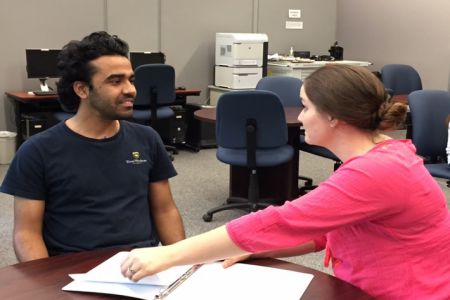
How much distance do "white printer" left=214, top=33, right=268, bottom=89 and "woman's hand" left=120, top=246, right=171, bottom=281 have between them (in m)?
5.19

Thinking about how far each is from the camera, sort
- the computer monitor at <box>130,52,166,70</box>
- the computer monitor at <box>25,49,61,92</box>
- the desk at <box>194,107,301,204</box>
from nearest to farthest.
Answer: the desk at <box>194,107,301,204</box>, the computer monitor at <box>25,49,61,92</box>, the computer monitor at <box>130,52,166,70</box>

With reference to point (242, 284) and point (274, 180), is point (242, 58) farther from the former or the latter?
point (242, 284)

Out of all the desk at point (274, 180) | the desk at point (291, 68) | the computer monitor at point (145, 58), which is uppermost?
the computer monitor at point (145, 58)

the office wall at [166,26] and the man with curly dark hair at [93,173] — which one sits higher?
the office wall at [166,26]

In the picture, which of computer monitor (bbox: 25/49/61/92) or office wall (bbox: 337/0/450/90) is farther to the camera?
office wall (bbox: 337/0/450/90)

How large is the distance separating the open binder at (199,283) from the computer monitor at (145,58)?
4.91m

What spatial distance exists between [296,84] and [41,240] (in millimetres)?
3321

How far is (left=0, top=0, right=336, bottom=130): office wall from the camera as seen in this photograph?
5707mm

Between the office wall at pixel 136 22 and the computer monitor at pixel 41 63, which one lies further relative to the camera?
the office wall at pixel 136 22

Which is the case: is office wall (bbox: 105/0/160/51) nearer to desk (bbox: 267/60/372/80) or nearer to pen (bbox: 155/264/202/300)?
desk (bbox: 267/60/372/80)

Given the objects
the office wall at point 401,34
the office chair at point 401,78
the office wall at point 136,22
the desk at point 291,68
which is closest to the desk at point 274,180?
the desk at point 291,68

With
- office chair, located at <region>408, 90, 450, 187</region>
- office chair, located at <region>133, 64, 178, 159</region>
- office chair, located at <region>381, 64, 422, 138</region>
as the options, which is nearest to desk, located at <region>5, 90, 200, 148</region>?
office chair, located at <region>133, 64, 178, 159</region>

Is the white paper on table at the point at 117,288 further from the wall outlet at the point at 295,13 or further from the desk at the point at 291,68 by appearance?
the wall outlet at the point at 295,13

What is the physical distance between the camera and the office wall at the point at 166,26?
571cm
